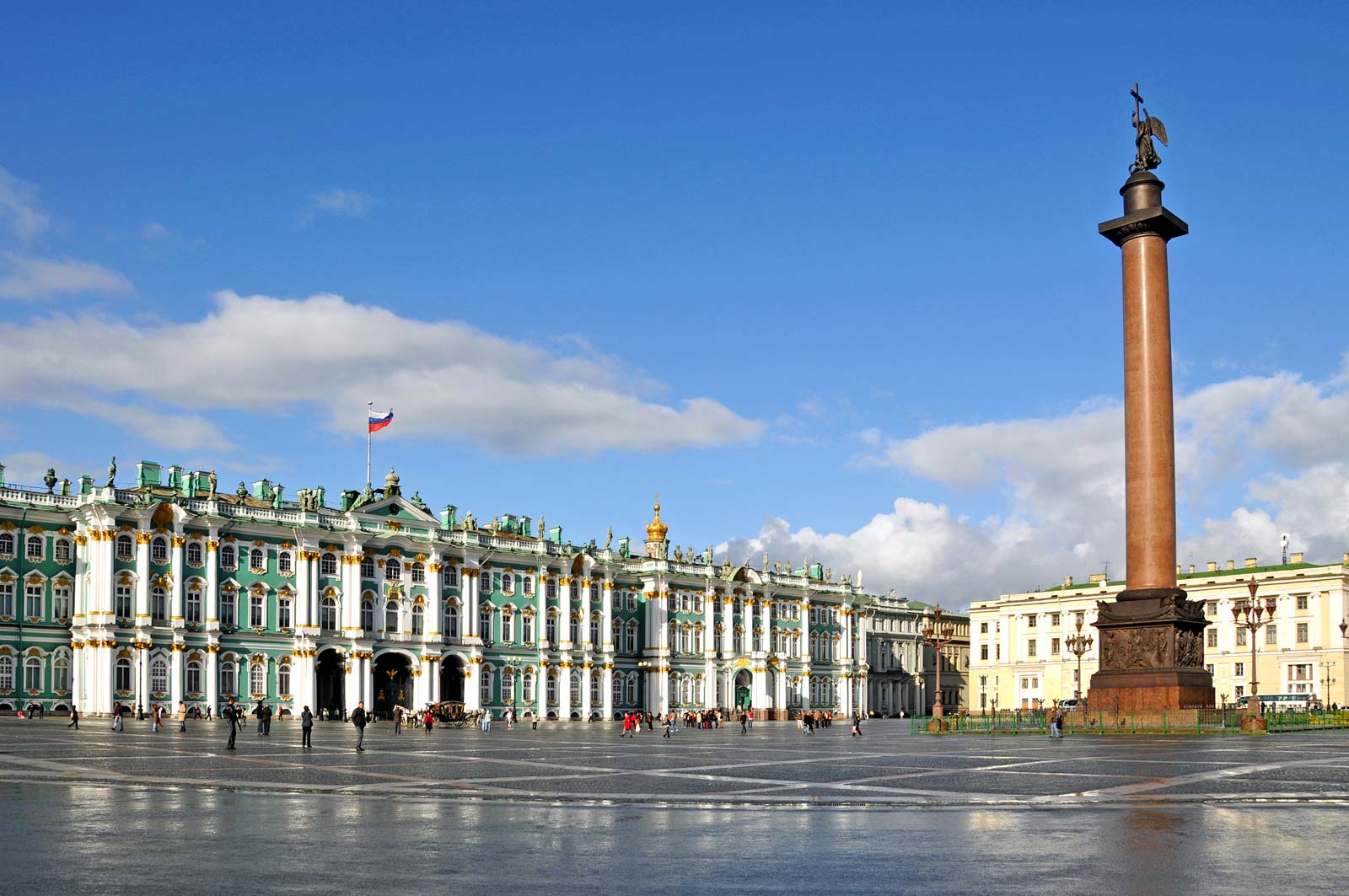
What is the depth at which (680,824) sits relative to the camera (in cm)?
2059

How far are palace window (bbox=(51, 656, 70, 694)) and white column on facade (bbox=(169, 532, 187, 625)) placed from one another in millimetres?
6125

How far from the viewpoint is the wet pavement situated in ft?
48.4

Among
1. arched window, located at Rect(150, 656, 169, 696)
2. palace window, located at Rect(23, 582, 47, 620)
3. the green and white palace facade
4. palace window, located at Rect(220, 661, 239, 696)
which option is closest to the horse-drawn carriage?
the green and white palace facade

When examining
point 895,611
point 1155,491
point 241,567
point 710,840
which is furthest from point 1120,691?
point 895,611

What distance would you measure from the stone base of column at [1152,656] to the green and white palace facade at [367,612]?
54.7 metres

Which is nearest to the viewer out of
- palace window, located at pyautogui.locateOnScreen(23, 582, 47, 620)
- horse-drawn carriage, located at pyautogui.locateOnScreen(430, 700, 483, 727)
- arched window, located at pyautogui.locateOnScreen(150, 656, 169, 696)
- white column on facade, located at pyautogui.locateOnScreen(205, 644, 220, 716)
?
palace window, located at pyautogui.locateOnScreen(23, 582, 47, 620)

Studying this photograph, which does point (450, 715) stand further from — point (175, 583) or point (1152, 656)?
point (1152, 656)

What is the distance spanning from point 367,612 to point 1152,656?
5794cm

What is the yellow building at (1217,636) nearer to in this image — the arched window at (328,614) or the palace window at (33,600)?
the arched window at (328,614)

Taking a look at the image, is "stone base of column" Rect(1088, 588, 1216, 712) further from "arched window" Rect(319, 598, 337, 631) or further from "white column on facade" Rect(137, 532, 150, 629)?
"arched window" Rect(319, 598, 337, 631)

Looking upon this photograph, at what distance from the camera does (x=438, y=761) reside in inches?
1490

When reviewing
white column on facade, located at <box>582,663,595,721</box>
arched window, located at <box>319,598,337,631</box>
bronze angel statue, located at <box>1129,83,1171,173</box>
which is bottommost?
white column on facade, located at <box>582,663,595,721</box>

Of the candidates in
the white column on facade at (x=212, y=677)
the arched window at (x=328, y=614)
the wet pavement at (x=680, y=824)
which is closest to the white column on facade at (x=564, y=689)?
the arched window at (x=328, y=614)

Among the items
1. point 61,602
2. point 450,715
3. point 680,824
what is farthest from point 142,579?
point 680,824
